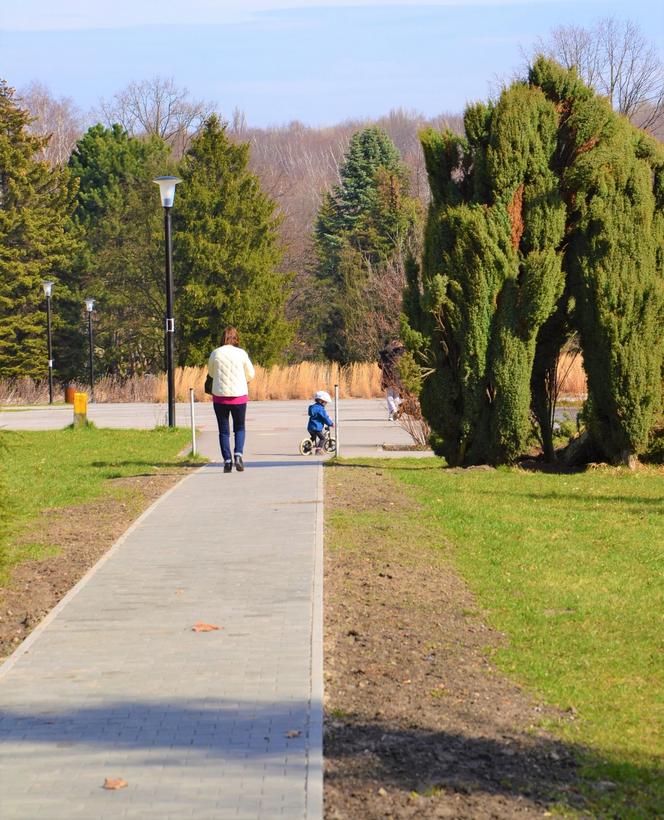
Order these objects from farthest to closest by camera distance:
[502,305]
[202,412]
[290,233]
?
[290,233] < [202,412] < [502,305]

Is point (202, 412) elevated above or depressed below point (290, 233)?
below

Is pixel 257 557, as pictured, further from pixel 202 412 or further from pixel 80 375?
pixel 80 375

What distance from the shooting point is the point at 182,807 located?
15.4ft

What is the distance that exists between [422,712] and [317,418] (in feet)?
45.5

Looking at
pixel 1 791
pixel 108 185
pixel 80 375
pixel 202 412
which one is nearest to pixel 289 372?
pixel 202 412

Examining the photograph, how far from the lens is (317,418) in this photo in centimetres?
1984

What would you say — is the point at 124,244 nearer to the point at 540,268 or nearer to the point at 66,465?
the point at 66,465

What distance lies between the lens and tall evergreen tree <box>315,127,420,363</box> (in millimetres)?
51906

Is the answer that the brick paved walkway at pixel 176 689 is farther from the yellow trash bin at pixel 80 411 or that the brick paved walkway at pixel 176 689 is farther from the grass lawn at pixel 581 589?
the yellow trash bin at pixel 80 411

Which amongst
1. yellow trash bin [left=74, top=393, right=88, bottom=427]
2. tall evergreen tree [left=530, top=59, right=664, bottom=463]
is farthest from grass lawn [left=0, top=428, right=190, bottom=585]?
tall evergreen tree [left=530, top=59, right=664, bottom=463]

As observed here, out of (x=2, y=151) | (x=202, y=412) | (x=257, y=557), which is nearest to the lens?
(x=257, y=557)

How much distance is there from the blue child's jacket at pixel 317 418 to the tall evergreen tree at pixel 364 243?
2086 cm

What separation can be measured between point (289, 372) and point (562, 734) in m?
38.8

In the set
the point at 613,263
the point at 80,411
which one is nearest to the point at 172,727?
the point at 613,263
